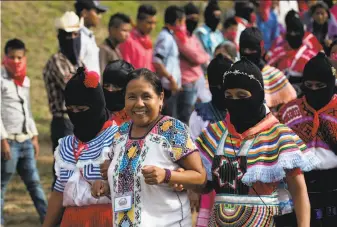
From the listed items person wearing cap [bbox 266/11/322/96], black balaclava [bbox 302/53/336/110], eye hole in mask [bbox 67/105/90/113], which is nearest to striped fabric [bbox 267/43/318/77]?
person wearing cap [bbox 266/11/322/96]

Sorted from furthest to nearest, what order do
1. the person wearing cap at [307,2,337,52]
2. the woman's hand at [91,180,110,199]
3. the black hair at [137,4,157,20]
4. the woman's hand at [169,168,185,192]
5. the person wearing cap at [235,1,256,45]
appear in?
1. the person wearing cap at [235,1,256,45]
2. the person wearing cap at [307,2,337,52]
3. the black hair at [137,4,157,20]
4. the woman's hand at [91,180,110,199]
5. the woman's hand at [169,168,185,192]

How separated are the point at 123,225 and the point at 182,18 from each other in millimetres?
7222

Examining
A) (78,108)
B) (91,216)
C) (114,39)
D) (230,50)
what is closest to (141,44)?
(114,39)

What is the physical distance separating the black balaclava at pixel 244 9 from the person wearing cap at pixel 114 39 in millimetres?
3545

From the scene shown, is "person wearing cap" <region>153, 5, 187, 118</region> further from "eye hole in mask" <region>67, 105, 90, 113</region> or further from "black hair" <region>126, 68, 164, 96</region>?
"black hair" <region>126, 68, 164, 96</region>

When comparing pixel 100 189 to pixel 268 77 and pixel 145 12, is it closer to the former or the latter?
pixel 268 77

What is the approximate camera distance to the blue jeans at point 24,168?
30.7 ft

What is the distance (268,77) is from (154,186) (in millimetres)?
3833

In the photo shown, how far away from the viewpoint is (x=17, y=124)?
30.9 feet

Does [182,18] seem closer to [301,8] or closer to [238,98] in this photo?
[301,8]

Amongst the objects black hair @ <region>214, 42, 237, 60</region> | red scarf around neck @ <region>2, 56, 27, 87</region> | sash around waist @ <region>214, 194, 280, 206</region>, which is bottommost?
sash around waist @ <region>214, 194, 280, 206</region>

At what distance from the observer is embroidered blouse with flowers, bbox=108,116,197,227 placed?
5.16 meters

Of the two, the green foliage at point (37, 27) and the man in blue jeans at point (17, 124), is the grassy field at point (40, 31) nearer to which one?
the green foliage at point (37, 27)

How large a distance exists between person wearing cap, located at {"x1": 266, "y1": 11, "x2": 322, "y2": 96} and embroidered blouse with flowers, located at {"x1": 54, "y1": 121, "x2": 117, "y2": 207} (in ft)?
17.6
